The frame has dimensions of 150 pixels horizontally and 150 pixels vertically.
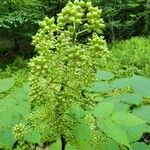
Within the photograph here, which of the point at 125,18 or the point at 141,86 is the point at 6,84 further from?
the point at 125,18

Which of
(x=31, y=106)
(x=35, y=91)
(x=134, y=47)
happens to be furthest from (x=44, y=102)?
(x=134, y=47)

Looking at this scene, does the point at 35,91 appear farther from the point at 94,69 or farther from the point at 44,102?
the point at 94,69

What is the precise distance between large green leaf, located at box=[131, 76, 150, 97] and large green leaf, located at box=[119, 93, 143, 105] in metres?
0.05

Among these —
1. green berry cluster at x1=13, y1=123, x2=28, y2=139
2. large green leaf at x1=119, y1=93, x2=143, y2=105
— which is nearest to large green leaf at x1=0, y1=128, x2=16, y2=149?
green berry cluster at x1=13, y1=123, x2=28, y2=139

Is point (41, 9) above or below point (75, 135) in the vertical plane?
Answer: below

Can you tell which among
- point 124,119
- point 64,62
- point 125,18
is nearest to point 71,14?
point 64,62

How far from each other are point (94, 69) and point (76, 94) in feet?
0.57

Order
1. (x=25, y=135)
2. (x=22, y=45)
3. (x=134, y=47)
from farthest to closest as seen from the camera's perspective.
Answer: (x=22, y=45) < (x=134, y=47) < (x=25, y=135)

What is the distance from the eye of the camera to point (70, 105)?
2189 millimetres

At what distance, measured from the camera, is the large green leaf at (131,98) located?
265 cm

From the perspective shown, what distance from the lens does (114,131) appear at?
2125mm

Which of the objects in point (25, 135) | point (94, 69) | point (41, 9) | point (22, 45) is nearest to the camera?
point (94, 69)

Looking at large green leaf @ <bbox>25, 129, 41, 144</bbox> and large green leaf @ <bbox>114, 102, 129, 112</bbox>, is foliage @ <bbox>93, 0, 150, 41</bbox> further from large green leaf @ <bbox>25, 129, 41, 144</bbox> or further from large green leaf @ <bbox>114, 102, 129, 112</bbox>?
large green leaf @ <bbox>25, 129, 41, 144</bbox>

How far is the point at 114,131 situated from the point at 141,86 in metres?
0.75
